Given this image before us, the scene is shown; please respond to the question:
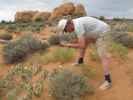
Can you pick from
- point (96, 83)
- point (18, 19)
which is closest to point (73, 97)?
point (96, 83)

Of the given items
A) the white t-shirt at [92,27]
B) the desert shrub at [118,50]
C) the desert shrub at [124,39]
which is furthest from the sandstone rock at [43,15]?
the white t-shirt at [92,27]

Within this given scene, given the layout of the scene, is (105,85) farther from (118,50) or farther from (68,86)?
(118,50)

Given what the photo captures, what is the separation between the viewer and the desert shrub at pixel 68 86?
8008 mm

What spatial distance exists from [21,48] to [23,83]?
254cm

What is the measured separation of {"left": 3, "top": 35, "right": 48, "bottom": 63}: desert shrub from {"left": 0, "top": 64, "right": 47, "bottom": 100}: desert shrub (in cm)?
127

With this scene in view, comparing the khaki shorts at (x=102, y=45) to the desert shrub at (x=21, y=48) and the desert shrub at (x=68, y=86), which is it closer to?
the desert shrub at (x=68, y=86)

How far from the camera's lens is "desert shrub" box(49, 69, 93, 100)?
8008 millimetres

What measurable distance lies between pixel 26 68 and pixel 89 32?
2219mm

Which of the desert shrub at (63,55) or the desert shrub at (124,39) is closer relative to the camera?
the desert shrub at (63,55)

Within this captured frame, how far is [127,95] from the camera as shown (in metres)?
8.16

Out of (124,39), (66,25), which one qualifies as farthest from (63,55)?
(124,39)

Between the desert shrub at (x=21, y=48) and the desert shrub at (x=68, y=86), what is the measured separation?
2.91 meters

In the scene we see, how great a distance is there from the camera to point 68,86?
819 cm

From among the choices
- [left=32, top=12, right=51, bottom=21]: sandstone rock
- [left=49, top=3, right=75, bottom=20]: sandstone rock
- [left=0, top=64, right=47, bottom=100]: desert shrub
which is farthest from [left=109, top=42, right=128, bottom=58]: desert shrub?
[left=32, top=12, right=51, bottom=21]: sandstone rock
